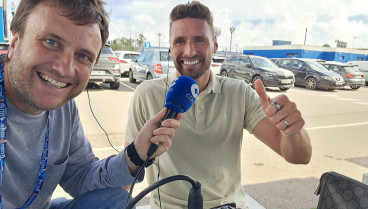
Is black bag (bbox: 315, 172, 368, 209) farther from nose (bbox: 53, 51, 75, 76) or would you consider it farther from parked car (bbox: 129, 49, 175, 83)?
parked car (bbox: 129, 49, 175, 83)

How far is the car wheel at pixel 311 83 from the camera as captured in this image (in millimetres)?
13901

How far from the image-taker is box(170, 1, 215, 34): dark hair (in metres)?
2.02

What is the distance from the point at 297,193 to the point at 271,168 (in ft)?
2.34

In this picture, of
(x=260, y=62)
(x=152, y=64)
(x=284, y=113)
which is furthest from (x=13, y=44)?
(x=260, y=62)

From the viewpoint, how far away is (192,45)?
6.66ft

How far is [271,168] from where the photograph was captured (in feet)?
13.1

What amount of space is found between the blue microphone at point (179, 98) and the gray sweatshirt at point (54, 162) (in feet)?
1.36

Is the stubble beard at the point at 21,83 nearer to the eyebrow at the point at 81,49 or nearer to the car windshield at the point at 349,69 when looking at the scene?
the eyebrow at the point at 81,49

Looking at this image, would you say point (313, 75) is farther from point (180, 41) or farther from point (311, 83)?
point (180, 41)

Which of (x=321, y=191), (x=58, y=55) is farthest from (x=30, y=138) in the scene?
(x=321, y=191)

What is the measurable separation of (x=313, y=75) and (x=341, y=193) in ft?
45.0

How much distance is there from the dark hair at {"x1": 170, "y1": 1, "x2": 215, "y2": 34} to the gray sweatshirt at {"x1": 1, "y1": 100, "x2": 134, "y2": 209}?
37.5 inches

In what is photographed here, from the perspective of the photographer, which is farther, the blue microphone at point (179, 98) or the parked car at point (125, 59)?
the parked car at point (125, 59)

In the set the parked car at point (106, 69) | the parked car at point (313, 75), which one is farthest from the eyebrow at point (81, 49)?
the parked car at point (313, 75)
